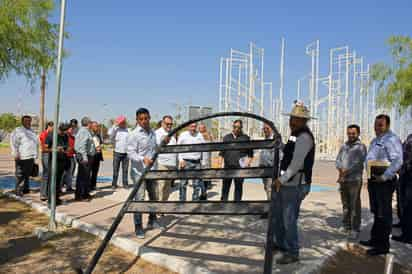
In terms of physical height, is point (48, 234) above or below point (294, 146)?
below

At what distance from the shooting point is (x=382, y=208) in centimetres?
480

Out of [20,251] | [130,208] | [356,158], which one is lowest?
[20,251]

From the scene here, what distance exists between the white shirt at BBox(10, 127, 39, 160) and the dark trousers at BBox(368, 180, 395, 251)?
6905 mm

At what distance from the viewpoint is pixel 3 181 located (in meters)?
10.8

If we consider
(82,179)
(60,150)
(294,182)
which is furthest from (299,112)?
(82,179)

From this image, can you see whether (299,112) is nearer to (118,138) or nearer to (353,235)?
(353,235)

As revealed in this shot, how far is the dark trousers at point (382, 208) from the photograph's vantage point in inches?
189

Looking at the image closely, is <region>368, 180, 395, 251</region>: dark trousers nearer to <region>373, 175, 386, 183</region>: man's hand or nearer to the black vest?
<region>373, 175, 386, 183</region>: man's hand

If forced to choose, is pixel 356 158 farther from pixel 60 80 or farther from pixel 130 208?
pixel 60 80

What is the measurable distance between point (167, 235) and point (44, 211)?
2752mm

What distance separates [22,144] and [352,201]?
682cm

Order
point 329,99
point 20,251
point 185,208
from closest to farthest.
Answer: point 185,208
point 20,251
point 329,99

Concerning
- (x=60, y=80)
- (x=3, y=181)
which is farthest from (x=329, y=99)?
(x=60, y=80)

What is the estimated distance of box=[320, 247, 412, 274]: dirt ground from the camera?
4234mm
